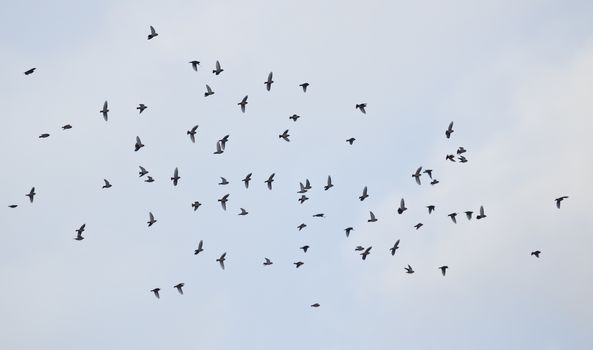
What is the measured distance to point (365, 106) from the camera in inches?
6432

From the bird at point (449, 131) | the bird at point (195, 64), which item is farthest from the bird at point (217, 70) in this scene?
the bird at point (449, 131)

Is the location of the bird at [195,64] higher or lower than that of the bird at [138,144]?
higher

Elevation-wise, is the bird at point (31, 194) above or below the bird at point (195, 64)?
below

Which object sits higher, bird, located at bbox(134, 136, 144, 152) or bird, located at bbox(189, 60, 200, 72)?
bird, located at bbox(189, 60, 200, 72)

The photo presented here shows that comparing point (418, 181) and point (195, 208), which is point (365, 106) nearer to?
point (418, 181)

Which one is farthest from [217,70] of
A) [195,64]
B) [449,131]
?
[449,131]

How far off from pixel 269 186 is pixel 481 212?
23696 mm

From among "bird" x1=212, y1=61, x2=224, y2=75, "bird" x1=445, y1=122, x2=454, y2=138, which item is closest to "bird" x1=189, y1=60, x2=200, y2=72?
"bird" x1=212, y1=61, x2=224, y2=75

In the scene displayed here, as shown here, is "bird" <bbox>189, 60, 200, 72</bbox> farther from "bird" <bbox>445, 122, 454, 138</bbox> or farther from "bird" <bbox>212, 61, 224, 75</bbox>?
"bird" <bbox>445, 122, 454, 138</bbox>

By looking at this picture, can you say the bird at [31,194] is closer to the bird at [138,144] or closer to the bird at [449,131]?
the bird at [138,144]

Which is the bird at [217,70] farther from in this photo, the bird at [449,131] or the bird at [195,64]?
the bird at [449,131]

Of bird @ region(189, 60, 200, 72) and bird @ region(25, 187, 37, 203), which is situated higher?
bird @ region(189, 60, 200, 72)

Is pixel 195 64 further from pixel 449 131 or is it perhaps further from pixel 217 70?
pixel 449 131

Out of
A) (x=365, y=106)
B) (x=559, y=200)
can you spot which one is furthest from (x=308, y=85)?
(x=559, y=200)
